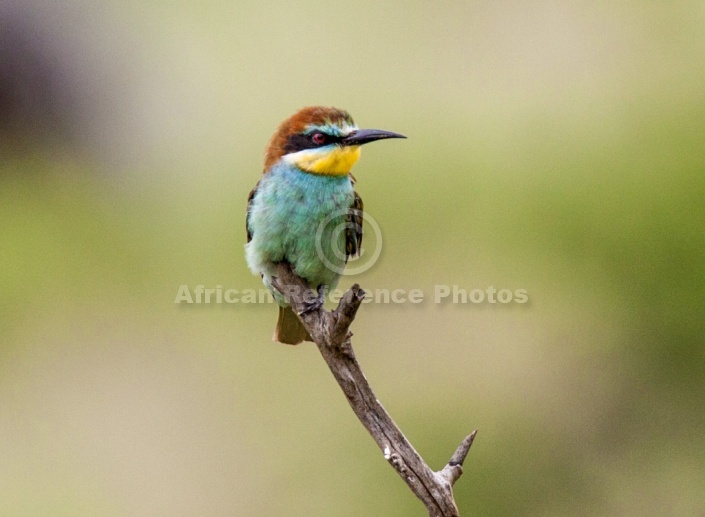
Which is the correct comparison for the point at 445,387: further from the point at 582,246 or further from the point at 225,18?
the point at 225,18

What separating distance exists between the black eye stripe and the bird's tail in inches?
19.1

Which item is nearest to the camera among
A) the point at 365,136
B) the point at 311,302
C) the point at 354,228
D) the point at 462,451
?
the point at 462,451

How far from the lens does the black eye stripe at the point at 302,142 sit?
2.30m

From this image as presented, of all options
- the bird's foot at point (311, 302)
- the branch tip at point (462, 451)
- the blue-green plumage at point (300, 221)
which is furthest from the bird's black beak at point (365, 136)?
the branch tip at point (462, 451)

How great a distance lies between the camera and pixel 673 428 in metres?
3.99

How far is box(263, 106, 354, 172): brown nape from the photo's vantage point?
229cm

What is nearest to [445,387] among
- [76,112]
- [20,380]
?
[20,380]

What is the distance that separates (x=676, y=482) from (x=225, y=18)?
3.48 meters

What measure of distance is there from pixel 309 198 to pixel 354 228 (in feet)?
0.59

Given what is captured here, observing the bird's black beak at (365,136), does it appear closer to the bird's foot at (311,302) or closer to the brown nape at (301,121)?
the brown nape at (301,121)

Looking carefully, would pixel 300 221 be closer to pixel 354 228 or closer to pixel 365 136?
pixel 354 228

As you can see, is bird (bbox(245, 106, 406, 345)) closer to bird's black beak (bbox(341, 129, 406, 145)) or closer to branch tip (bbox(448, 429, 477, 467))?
bird's black beak (bbox(341, 129, 406, 145))

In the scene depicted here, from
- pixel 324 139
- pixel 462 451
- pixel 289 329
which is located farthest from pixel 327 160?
pixel 462 451

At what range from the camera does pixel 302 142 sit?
7.70 ft
